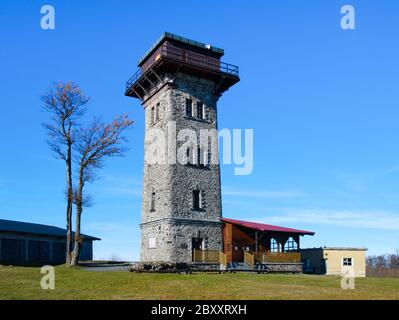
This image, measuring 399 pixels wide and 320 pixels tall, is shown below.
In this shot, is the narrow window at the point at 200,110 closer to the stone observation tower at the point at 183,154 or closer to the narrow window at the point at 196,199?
the stone observation tower at the point at 183,154

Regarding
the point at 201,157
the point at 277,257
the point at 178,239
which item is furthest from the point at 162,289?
the point at 277,257

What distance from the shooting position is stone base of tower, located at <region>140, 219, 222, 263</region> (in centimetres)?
3122

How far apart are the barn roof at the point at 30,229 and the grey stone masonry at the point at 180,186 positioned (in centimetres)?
1144

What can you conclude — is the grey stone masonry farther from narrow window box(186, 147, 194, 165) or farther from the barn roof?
the barn roof

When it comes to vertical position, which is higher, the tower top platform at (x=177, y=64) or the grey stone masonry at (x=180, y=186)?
the tower top platform at (x=177, y=64)

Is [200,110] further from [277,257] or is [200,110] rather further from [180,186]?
[277,257]

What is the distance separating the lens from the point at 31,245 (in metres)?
40.4

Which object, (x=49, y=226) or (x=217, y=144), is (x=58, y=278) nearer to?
(x=217, y=144)

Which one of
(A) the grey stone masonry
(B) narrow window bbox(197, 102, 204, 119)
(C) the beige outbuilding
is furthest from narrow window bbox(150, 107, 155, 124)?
(C) the beige outbuilding

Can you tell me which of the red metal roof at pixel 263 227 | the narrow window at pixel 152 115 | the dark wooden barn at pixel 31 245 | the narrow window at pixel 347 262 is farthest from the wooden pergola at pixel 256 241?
the dark wooden barn at pixel 31 245

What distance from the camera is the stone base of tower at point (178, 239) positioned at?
31219 millimetres

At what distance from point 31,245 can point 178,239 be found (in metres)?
16.3

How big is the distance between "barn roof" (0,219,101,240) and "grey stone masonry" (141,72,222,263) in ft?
37.5

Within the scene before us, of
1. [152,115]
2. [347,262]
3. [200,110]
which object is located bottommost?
[347,262]
